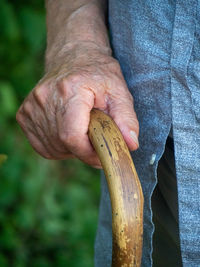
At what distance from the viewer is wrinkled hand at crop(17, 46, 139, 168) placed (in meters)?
0.87

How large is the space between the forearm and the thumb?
0.16 m

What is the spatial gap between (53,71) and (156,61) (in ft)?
0.72

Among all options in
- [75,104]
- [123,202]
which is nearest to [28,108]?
[75,104]

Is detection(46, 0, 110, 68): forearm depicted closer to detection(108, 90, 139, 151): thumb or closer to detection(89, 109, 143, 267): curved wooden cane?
detection(108, 90, 139, 151): thumb

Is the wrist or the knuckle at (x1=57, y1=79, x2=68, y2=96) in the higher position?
the wrist

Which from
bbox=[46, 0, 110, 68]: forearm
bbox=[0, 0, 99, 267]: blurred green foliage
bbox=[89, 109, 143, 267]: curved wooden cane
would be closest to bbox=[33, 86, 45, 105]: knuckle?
bbox=[46, 0, 110, 68]: forearm

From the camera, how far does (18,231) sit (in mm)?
2289

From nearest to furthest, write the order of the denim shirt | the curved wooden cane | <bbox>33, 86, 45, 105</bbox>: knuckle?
the curved wooden cane
the denim shirt
<bbox>33, 86, 45, 105</bbox>: knuckle

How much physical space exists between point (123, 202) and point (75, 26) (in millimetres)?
484

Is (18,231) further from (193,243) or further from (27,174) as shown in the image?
(193,243)

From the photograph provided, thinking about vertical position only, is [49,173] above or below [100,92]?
below

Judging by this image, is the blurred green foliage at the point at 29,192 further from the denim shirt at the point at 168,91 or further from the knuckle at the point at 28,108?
the denim shirt at the point at 168,91

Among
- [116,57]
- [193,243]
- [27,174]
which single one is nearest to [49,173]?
[27,174]

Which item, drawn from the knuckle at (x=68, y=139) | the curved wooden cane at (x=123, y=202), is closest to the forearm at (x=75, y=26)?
the knuckle at (x=68, y=139)
